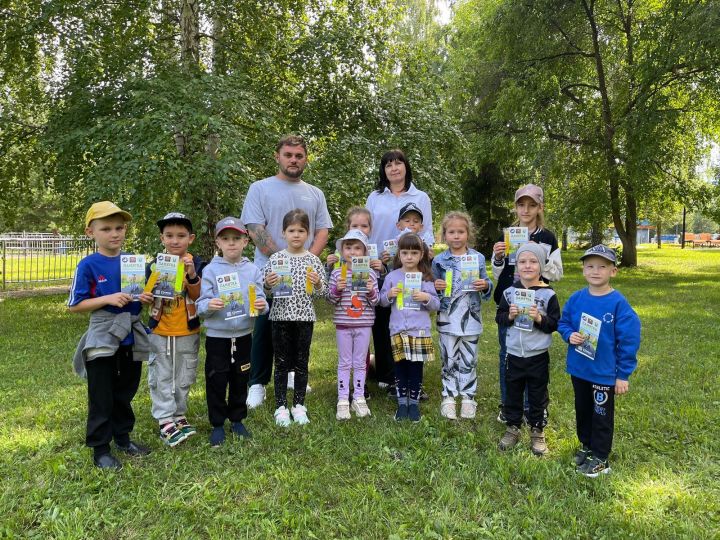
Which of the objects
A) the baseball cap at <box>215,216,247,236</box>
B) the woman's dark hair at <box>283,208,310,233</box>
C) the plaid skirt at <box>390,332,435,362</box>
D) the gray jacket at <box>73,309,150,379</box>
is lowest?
the plaid skirt at <box>390,332,435,362</box>

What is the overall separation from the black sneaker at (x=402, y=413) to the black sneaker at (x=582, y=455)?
1386 mm

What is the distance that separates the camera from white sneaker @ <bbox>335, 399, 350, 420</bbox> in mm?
4324

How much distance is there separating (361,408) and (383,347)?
0.88m

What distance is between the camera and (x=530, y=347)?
363 cm

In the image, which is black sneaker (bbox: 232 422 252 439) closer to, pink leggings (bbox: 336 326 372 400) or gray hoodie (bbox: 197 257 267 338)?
gray hoodie (bbox: 197 257 267 338)

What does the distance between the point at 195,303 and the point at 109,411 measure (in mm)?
940

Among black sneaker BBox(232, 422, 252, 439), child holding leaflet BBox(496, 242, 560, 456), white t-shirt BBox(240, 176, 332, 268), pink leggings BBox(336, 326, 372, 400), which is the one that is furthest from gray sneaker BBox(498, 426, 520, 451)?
white t-shirt BBox(240, 176, 332, 268)

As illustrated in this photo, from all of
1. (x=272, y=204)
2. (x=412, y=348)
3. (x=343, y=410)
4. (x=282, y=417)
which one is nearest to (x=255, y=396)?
(x=282, y=417)

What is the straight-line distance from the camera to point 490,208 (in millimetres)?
24500

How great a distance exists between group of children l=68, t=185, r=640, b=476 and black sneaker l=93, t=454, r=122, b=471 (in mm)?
21

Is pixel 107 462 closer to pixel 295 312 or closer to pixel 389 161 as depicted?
pixel 295 312

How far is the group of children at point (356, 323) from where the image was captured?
3.30 metres

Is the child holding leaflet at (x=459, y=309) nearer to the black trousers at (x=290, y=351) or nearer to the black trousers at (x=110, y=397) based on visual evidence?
the black trousers at (x=290, y=351)

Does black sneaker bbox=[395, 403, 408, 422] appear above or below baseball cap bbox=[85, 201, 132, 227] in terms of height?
below
